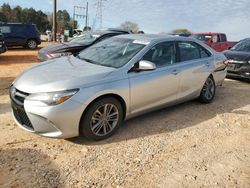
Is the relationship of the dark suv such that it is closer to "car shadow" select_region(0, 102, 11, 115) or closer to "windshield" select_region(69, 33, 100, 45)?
"windshield" select_region(69, 33, 100, 45)

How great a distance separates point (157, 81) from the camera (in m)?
4.72

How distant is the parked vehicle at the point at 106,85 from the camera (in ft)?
12.0

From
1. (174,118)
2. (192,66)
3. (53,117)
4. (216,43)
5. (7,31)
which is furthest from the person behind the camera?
(7,31)

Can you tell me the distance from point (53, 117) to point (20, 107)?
54 centimetres

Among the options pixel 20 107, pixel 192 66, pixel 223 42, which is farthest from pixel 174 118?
pixel 223 42

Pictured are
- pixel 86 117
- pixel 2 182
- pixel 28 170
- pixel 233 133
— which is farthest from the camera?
pixel 233 133

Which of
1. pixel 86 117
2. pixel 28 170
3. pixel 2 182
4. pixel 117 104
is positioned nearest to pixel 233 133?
pixel 117 104

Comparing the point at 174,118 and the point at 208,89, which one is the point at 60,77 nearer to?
the point at 174,118

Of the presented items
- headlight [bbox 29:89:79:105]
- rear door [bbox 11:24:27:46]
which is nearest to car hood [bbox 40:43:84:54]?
headlight [bbox 29:89:79:105]

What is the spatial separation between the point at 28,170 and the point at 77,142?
90 cm

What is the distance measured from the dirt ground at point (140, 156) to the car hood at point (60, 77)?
0.85 meters

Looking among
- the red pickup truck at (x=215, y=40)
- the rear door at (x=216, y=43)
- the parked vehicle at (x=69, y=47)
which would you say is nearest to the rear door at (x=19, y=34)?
the parked vehicle at (x=69, y=47)

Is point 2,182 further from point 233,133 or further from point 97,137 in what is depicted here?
point 233,133

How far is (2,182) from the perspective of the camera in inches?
121
